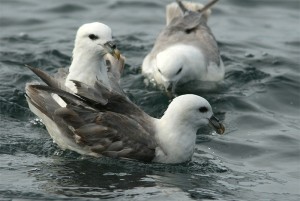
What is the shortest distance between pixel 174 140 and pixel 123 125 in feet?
1.60

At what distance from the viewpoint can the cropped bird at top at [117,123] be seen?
8.73m

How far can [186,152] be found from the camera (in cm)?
879

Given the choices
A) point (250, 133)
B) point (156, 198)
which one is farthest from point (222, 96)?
point (156, 198)

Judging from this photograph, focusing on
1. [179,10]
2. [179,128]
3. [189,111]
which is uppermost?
[179,10]

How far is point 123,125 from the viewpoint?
8750mm

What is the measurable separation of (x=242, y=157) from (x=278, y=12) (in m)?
7.46

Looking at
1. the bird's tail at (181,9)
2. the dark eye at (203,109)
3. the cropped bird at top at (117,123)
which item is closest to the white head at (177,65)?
the bird's tail at (181,9)

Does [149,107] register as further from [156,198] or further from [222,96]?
[156,198]

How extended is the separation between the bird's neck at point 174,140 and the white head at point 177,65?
8.19 ft

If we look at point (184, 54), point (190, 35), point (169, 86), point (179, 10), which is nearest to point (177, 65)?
point (169, 86)

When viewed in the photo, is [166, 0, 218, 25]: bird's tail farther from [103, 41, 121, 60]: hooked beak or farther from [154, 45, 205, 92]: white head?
[103, 41, 121, 60]: hooked beak

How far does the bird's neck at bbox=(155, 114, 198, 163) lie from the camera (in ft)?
28.7

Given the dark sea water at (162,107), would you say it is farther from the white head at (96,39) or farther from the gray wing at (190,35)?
the white head at (96,39)

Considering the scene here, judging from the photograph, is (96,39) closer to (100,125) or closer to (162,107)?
(100,125)
